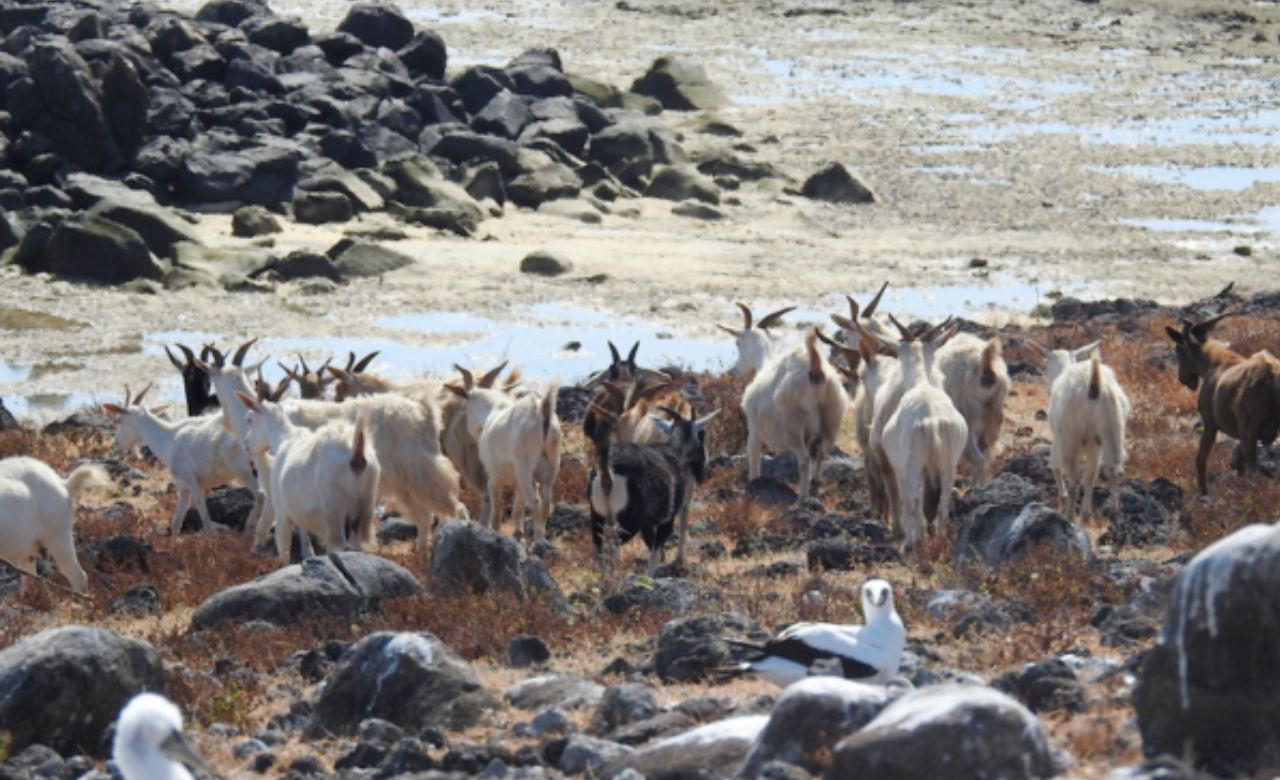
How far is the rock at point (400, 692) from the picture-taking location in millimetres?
9344

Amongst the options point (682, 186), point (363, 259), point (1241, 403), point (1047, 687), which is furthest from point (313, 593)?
point (682, 186)

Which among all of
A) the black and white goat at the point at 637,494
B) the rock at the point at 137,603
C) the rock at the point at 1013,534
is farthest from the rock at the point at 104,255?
the rock at the point at 1013,534

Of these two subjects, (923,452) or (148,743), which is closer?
(148,743)

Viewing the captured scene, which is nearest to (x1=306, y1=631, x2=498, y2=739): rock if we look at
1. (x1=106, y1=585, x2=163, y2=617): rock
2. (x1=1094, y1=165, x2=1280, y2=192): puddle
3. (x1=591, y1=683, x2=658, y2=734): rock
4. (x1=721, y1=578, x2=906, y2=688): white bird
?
(x1=591, y1=683, x2=658, y2=734): rock

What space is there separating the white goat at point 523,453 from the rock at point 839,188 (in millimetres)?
21991

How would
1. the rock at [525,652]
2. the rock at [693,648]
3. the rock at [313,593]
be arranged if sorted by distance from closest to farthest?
the rock at [693,648] < the rock at [525,652] < the rock at [313,593]

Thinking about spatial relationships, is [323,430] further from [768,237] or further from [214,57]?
[214,57]

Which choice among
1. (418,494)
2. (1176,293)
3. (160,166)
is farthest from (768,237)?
(418,494)

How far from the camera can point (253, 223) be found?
32.4 m

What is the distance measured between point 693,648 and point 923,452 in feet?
13.8

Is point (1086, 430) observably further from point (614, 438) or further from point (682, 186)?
point (682, 186)

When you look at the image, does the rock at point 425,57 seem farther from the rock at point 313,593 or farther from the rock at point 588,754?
the rock at point 588,754

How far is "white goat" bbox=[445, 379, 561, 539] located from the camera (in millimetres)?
14703

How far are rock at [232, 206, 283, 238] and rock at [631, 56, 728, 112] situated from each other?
15705 millimetres
